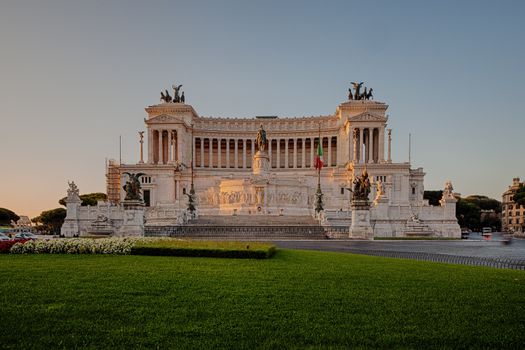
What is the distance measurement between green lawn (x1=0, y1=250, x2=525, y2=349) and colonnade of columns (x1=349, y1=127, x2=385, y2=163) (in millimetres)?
77416

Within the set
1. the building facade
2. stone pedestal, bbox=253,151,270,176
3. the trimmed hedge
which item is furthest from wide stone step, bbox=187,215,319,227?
the building facade

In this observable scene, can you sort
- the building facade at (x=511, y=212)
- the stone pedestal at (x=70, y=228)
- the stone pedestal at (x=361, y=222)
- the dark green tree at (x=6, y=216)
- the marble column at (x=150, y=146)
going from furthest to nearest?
the building facade at (x=511, y=212), the dark green tree at (x=6, y=216), the marble column at (x=150, y=146), the stone pedestal at (x=70, y=228), the stone pedestal at (x=361, y=222)

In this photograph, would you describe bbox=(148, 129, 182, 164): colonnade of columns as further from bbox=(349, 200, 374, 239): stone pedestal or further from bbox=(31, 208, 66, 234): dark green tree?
bbox=(349, 200, 374, 239): stone pedestal

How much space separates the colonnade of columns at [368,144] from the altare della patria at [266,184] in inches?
8.8

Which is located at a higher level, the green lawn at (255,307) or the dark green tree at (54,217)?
the green lawn at (255,307)

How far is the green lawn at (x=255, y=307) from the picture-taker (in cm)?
716

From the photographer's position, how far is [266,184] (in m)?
67.1

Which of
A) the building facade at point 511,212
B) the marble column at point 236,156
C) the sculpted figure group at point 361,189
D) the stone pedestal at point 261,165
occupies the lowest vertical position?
the building facade at point 511,212

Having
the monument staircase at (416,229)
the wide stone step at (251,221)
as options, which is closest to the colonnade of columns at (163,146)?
the wide stone step at (251,221)

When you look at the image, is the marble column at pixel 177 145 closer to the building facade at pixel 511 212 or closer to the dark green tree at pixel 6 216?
the dark green tree at pixel 6 216

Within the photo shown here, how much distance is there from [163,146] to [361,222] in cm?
6525

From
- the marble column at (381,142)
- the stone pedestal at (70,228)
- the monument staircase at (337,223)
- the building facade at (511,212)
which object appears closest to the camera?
the monument staircase at (337,223)

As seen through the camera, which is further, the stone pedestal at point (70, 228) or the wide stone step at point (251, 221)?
the stone pedestal at point (70, 228)

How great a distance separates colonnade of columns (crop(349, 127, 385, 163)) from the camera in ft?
299
